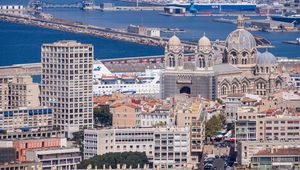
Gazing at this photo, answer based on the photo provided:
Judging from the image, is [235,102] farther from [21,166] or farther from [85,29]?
[85,29]

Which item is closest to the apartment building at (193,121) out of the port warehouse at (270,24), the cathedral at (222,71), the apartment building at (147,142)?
the apartment building at (147,142)

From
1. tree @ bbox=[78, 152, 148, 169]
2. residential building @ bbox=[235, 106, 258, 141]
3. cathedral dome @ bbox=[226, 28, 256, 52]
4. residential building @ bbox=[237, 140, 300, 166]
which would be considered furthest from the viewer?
cathedral dome @ bbox=[226, 28, 256, 52]

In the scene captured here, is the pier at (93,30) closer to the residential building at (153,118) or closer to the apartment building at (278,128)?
the residential building at (153,118)

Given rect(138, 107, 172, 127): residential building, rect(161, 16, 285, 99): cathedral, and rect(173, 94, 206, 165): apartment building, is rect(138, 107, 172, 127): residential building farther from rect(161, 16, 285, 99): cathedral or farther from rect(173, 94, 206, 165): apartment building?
rect(161, 16, 285, 99): cathedral

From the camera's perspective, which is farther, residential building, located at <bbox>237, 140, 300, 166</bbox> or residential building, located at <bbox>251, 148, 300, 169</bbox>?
residential building, located at <bbox>237, 140, 300, 166</bbox>

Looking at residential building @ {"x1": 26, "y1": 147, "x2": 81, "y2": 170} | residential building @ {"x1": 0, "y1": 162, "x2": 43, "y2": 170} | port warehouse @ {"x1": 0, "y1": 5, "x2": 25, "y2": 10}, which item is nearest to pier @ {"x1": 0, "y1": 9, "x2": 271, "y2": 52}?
port warehouse @ {"x1": 0, "y1": 5, "x2": 25, "y2": 10}

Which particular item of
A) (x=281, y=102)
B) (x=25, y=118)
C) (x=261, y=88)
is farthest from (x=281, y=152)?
(x=261, y=88)
